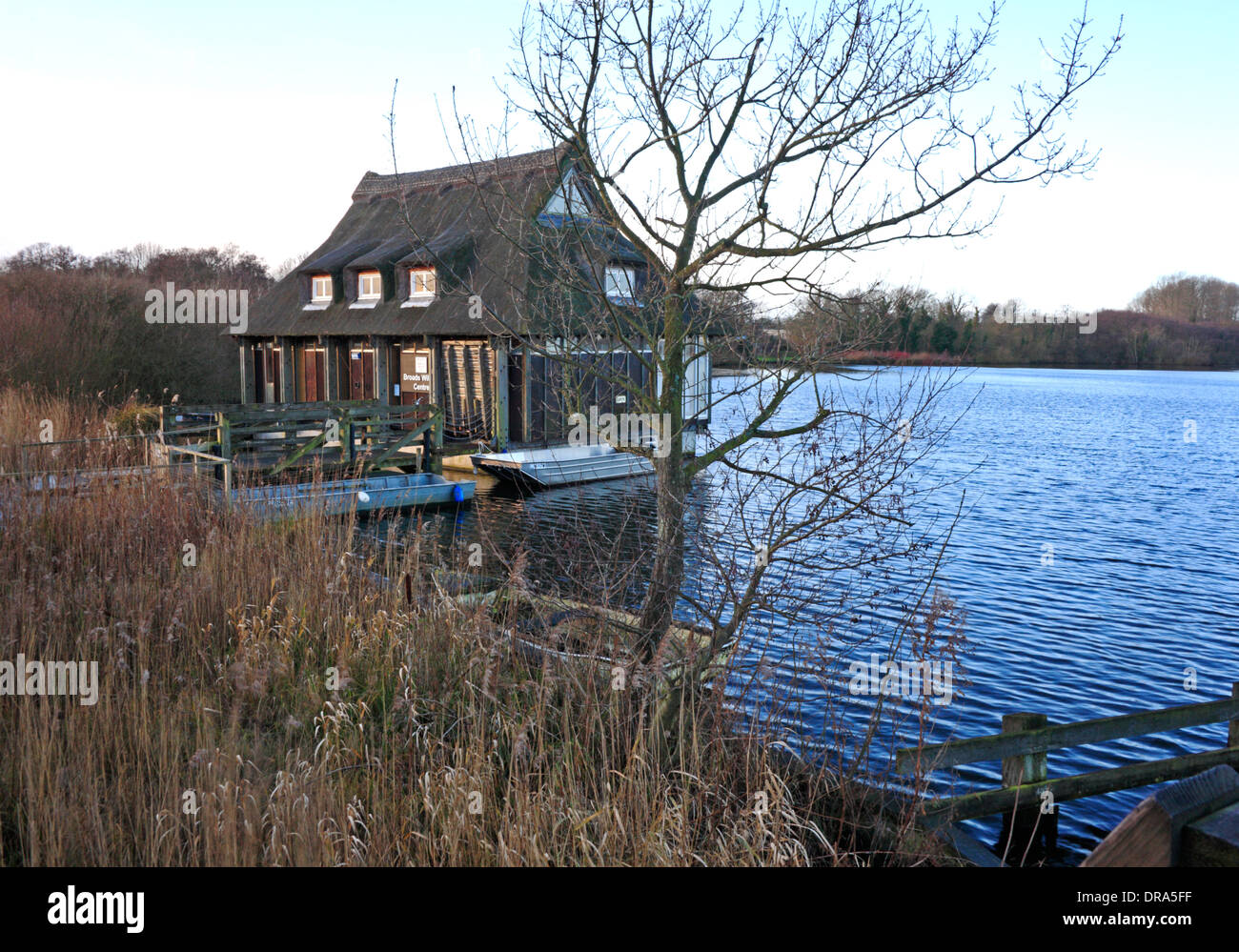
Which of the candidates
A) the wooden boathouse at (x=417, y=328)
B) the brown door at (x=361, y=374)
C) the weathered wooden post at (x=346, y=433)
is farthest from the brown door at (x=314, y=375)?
the weathered wooden post at (x=346, y=433)

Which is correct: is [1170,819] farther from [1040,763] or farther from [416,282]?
[416,282]

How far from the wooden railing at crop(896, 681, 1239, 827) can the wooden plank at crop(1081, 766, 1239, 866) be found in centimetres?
404

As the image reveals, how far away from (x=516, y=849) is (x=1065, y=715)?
24.0ft

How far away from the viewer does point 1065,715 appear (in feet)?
30.0

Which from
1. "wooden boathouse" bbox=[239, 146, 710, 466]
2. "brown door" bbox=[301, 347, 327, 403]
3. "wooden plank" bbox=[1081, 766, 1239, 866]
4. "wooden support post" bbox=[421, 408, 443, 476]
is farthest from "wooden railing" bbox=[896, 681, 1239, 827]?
"brown door" bbox=[301, 347, 327, 403]
